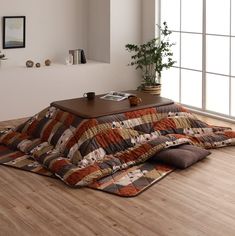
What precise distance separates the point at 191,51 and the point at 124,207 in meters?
3.55

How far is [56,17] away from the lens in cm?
725

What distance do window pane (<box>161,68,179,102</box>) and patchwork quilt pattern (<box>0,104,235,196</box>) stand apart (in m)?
1.83

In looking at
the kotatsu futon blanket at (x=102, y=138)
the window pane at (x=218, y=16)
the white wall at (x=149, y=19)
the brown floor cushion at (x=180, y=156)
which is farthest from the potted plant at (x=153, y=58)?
the brown floor cushion at (x=180, y=156)

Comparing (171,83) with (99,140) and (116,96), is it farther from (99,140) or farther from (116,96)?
(99,140)

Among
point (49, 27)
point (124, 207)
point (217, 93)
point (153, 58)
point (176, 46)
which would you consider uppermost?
point (49, 27)

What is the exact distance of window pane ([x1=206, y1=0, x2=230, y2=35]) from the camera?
6.26 m

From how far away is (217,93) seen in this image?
21.5ft

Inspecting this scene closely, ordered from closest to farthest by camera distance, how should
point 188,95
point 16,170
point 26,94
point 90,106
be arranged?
point 16,170, point 90,106, point 26,94, point 188,95

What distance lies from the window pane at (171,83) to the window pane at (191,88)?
132 millimetres

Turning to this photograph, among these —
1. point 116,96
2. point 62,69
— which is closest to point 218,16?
point 116,96

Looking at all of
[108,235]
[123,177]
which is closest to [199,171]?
[123,177]

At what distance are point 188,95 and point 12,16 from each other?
99.0 inches

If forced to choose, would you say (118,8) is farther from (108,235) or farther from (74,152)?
(108,235)

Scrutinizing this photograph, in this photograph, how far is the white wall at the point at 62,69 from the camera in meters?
6.55
